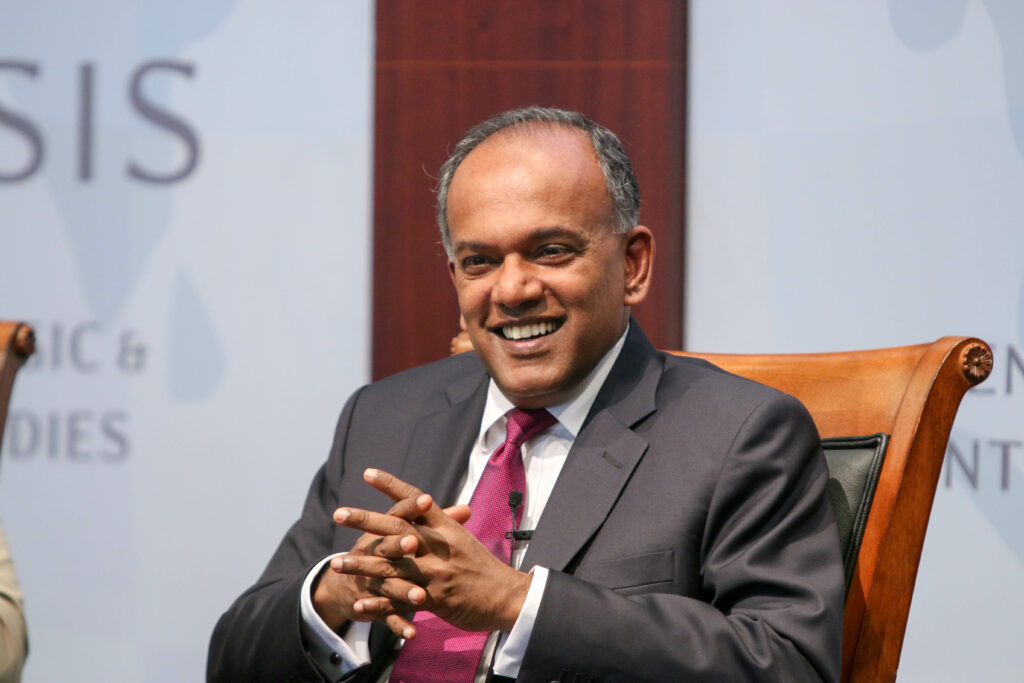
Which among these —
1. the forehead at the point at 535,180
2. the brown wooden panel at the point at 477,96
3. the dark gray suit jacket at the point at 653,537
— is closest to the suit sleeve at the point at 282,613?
the dark gray suit jacket at the point at 653,537

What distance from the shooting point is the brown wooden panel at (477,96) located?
2.83m

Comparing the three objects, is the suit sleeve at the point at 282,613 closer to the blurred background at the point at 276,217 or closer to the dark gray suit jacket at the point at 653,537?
the dark gray suit jacket at the point at 653,537

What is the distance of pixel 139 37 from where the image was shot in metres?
2.98

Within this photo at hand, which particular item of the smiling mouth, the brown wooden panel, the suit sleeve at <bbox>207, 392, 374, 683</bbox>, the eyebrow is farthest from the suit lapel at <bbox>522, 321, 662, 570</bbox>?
the brown wooden panel

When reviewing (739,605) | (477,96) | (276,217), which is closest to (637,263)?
(739,605)

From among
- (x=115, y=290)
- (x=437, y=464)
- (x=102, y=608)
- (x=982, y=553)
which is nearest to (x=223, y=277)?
(x=115, y=290)

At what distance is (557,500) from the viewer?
5.23 ft

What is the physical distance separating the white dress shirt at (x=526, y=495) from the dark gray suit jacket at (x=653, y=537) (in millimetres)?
19

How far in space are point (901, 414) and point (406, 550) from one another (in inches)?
30.4

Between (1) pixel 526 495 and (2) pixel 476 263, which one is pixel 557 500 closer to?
(1) pixel 526 495

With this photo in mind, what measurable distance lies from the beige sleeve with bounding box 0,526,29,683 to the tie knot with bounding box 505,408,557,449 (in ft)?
2.49

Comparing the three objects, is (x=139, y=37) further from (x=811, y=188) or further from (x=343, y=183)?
(x=811, y=188)

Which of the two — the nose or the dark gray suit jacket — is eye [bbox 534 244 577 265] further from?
the dark gray suit jacket

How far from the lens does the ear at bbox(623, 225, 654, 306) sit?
1.78 meters
